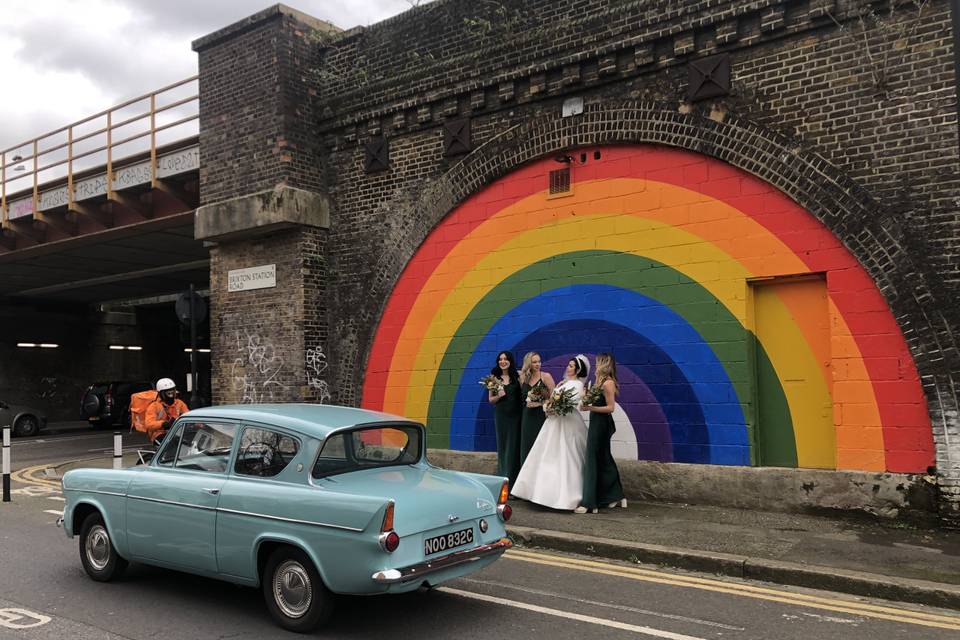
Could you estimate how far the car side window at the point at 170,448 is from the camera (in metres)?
6.01

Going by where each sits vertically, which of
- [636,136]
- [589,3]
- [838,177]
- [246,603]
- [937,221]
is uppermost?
[589,3]

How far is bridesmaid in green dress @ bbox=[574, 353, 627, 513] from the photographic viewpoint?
28.5ft

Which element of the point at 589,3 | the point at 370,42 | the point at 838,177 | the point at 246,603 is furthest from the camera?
the point at 370,42

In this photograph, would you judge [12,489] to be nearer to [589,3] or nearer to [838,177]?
[589,3]

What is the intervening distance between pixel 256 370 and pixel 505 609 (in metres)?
8.57

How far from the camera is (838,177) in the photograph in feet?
27.2

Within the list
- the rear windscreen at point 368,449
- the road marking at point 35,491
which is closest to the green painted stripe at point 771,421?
the rear windscreen at point 368,449

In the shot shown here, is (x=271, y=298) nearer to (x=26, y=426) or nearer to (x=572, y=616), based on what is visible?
(x=572, y=616)

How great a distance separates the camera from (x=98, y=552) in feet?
20.8

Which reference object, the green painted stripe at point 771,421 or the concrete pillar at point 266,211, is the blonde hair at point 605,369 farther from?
the concrete pillar at point 266,211

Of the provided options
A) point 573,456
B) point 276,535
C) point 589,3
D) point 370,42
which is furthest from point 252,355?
point 276,535

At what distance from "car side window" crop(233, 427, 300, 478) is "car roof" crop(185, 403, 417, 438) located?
0.09 metres

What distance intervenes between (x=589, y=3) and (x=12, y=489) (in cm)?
1127

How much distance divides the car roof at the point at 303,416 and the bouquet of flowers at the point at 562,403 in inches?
128
